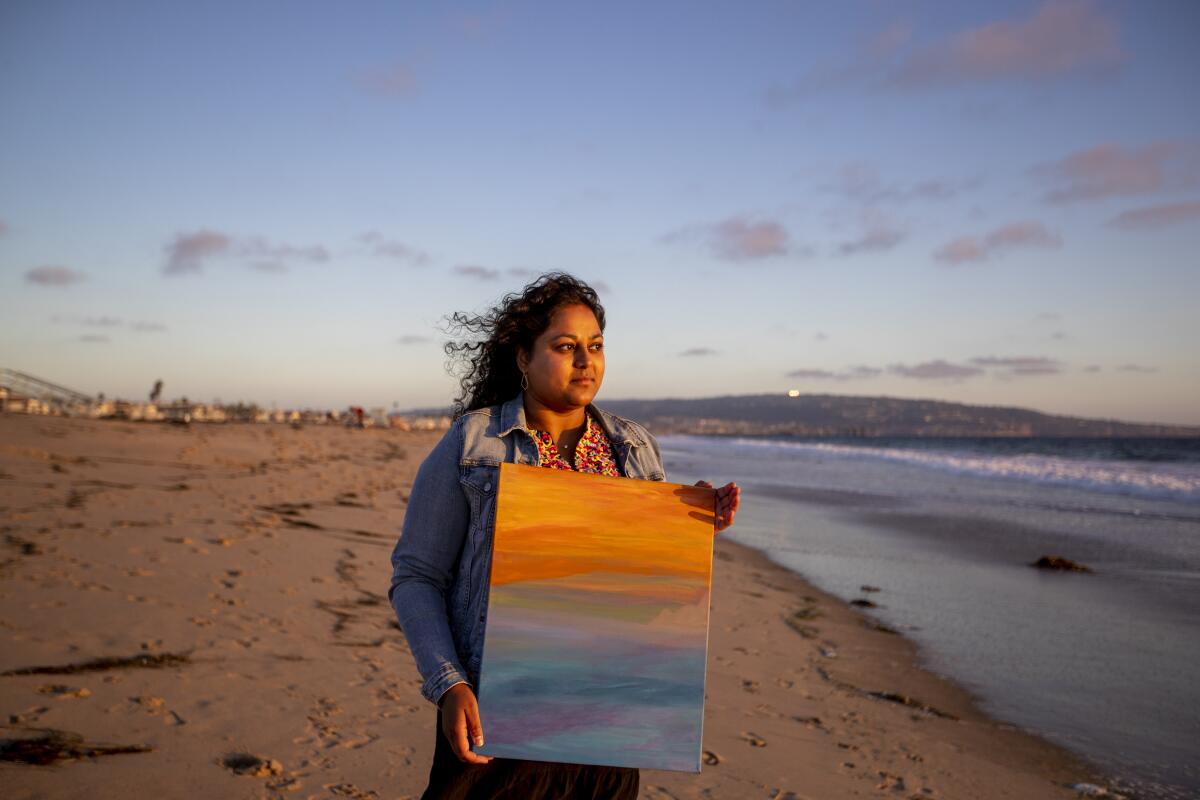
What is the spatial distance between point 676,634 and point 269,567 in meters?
5.62

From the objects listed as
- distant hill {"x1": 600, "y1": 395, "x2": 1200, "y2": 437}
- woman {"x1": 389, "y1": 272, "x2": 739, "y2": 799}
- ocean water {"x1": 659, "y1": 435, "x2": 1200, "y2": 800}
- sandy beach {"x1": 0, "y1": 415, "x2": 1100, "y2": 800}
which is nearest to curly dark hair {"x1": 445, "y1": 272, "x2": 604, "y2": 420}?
woman {"x1": 389, "y1": 272, "x2": 739, "y2": 799}

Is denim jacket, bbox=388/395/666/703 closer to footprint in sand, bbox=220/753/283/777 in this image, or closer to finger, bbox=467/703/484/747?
finger, bbox=467/703/484/747

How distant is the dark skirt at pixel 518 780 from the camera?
181 cm

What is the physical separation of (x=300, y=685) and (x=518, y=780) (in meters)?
2.81

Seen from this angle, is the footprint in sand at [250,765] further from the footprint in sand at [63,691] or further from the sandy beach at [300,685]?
the footprint in sand at [63,691]

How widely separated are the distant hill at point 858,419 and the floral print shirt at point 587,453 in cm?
8329

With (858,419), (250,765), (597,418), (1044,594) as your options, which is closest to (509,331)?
(597,418)

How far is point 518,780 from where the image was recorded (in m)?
1.85

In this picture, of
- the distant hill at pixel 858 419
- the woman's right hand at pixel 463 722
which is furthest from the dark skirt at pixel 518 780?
the distant hill at pixel 858 419

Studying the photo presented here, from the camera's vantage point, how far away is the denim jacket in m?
1.84

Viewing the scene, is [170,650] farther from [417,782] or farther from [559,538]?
[559,538]

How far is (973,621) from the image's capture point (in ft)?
23.2

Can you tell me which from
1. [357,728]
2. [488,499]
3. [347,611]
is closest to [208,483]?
[347,611]

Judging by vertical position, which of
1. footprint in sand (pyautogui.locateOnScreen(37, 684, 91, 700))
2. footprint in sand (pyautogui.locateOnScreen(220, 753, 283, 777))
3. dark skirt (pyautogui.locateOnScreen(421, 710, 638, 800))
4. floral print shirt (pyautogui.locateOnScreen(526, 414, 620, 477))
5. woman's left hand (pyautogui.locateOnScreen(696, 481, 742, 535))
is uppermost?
floral print shirt (pyautogui.locateOnScreen(526, 414, 620, 477))
